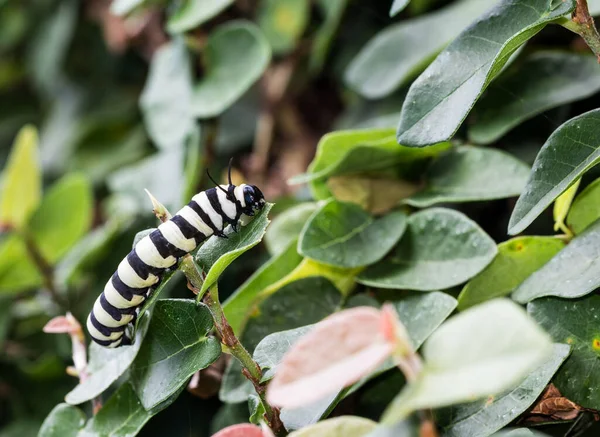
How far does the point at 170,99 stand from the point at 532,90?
555 mm

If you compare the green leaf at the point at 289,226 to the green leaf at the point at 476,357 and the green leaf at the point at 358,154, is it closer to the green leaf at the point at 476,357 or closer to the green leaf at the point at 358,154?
the green leaf at the point at 358,154

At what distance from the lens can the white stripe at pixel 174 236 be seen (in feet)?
1.93

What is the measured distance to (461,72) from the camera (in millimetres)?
572

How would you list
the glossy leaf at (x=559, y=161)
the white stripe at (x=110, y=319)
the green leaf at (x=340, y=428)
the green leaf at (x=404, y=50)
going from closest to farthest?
the green leaf at (x=340, y=428)
the glossy leaf at (x=559, y=161)
the white stripe at (x=110, y=319)
the green leaf at (x=404, y=50)

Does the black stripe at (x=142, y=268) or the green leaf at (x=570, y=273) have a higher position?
the black stripe at (x=142, y=268)

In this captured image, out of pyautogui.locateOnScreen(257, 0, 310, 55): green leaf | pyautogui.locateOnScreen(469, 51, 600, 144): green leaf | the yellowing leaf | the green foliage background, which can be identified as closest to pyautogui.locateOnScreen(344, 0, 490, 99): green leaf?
the green foliage background

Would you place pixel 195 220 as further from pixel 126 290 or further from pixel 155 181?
pixel 155 181

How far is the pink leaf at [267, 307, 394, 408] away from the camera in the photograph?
34cm

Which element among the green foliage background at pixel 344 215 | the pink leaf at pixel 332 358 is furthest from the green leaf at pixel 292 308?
the pink leaf at pixel 332 358

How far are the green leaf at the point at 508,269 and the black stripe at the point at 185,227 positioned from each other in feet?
0.82

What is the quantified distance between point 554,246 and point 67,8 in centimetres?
124

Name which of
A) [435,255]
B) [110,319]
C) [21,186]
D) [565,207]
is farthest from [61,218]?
[565,207]

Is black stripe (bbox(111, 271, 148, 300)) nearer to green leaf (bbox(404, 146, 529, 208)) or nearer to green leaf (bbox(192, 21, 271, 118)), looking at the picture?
green leaf (bbox(404, 146, 529, 208))

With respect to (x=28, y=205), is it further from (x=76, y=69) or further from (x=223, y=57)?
(x=76, y=69)
